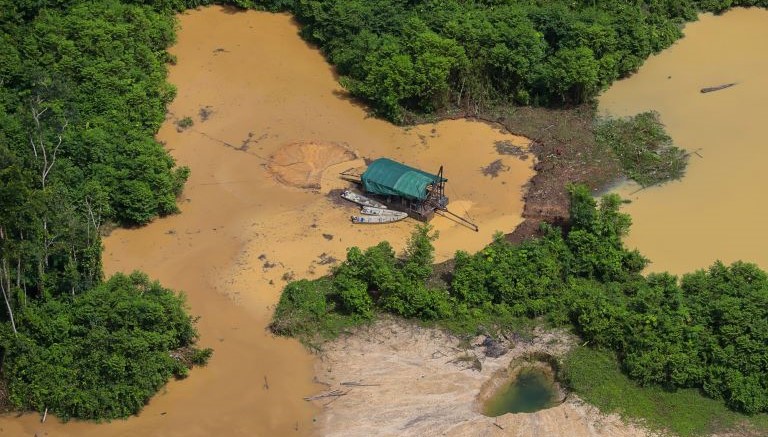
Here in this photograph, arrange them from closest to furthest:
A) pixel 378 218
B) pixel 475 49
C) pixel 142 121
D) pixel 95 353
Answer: pixel 95 353 < pixel 378 218 < pixel 142 121 < pixel 475 49

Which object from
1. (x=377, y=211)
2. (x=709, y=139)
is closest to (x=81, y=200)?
(x=377, y=211)

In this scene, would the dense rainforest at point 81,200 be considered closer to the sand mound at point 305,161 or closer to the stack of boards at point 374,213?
the sand mound at point 305,161

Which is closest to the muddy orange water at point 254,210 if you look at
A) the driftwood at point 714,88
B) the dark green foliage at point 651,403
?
the dark green foliage at point 651,403

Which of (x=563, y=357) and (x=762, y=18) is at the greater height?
(x=762, y=18)

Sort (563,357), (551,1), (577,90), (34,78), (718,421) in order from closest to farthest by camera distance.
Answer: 1. (718,421)
2. (563,357)
3. (34,78)
4. (577,90)
5. (551,1)

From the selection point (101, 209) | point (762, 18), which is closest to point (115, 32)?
point (101, 209)

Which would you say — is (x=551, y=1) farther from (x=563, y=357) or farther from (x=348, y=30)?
(x=563, y=357)

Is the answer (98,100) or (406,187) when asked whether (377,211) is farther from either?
(98,100)

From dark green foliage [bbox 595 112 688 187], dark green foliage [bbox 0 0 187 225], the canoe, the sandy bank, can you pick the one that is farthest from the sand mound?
dark green foliage [bbox 595 112 688 187]
